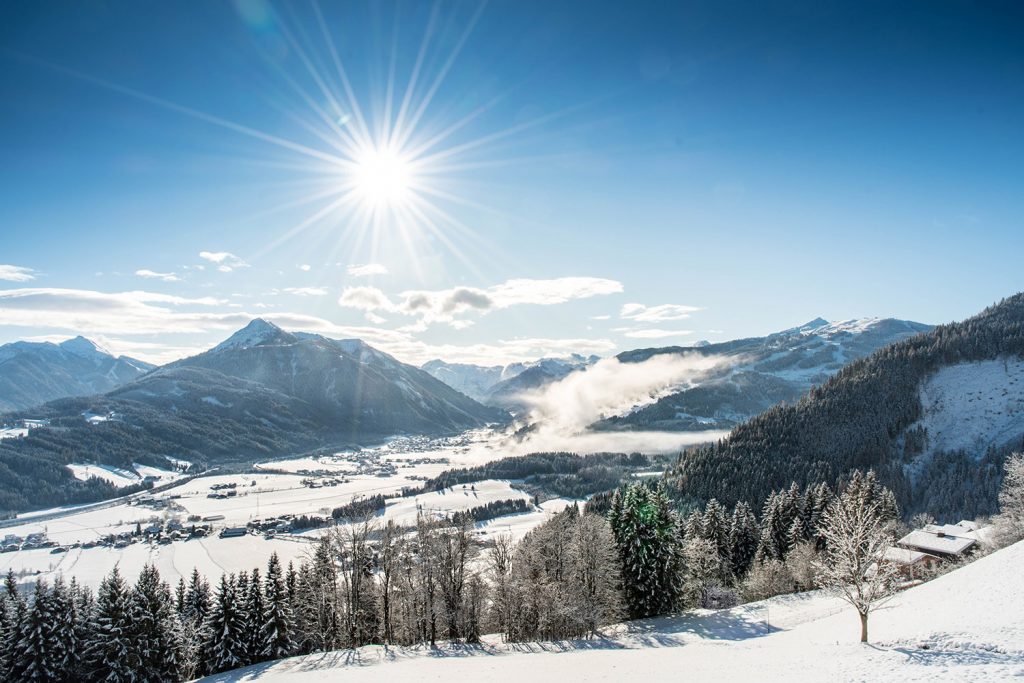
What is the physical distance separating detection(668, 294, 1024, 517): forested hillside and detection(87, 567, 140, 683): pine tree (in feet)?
414

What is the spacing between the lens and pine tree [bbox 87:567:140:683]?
167 ft

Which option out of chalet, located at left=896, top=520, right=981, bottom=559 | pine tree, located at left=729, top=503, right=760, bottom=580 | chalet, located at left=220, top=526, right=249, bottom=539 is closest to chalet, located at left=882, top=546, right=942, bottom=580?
chalet, located at left=896, top=520, right=981, bottom=559

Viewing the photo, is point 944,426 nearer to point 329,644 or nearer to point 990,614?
point 990,614

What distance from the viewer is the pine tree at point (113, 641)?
167ft

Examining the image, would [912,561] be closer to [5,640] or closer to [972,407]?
[5,640]

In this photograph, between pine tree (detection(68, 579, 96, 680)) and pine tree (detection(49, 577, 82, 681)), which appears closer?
pine tree (detection(49, 577, 82, 681))

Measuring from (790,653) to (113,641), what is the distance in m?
61.4

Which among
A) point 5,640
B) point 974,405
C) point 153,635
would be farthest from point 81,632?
point 974,405

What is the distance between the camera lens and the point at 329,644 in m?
55.1

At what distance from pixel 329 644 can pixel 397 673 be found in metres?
27.7

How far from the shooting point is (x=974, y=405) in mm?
169125

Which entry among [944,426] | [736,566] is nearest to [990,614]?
[736,566]

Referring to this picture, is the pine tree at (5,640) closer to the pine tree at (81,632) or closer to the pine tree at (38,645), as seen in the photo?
the pine tree at (38,645)

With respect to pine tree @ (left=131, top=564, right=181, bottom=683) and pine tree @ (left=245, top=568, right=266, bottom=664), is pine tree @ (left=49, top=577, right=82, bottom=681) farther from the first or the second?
pine tree @ (left=245, top=568, right=266, bottom=664)
